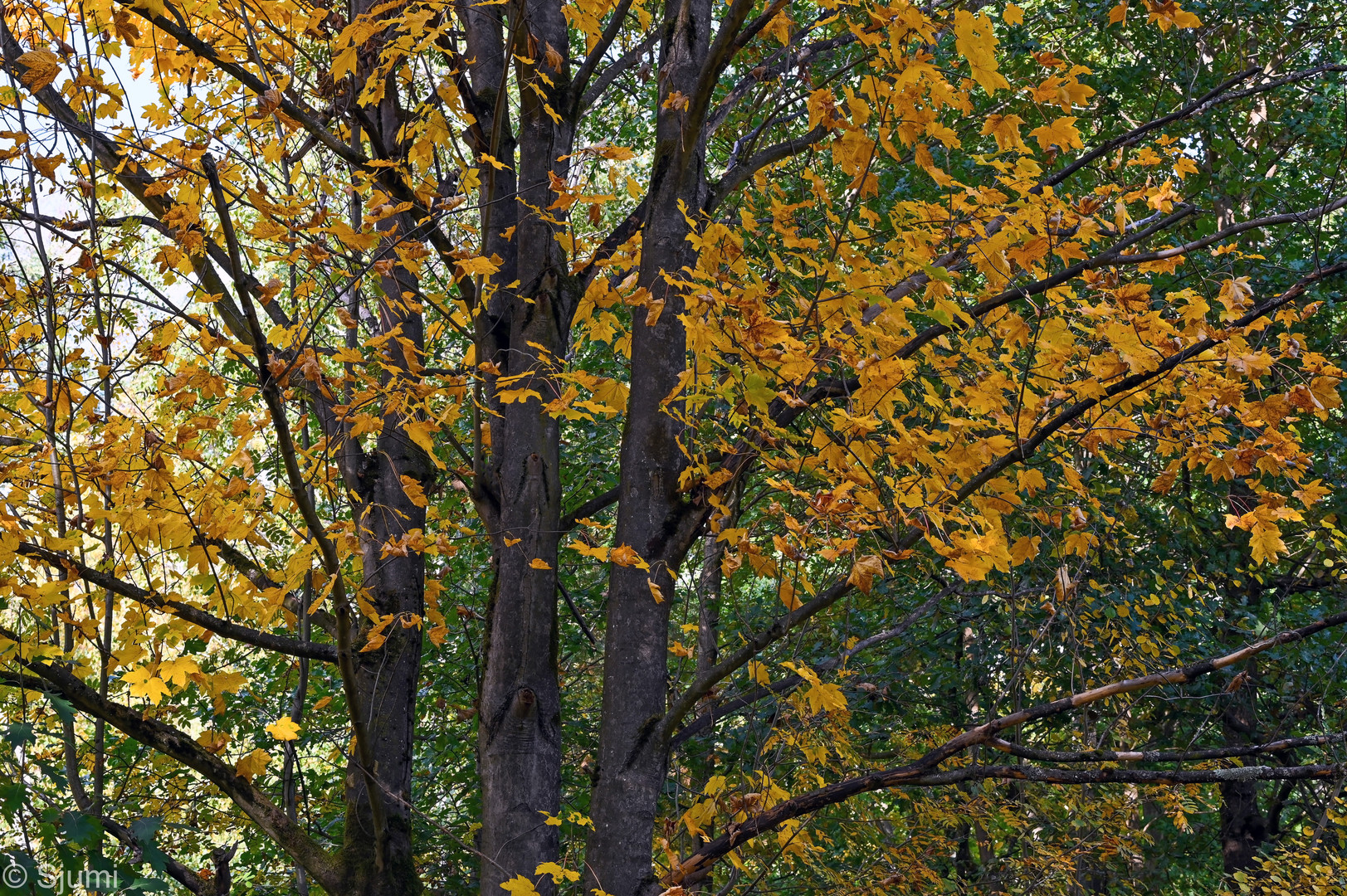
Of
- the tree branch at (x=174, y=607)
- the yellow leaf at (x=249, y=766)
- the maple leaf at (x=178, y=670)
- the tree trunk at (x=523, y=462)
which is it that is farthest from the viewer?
the tree trunk at (x=523, y=462)

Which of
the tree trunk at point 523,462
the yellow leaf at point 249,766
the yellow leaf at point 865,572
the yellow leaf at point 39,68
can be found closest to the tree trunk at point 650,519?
the tree trunk at point 523,462

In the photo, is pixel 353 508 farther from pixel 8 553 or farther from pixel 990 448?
pixel 990 448

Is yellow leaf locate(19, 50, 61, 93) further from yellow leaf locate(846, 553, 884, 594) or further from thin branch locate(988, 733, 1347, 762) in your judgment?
thin branch locate(988, 733, 1347, 762)

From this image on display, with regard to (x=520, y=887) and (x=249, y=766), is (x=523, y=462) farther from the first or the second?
(x=520, y=887)

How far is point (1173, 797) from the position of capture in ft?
19.7

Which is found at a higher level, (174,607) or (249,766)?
(174,607)

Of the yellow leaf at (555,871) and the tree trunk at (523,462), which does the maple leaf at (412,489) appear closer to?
the tree trunk at (523,462)

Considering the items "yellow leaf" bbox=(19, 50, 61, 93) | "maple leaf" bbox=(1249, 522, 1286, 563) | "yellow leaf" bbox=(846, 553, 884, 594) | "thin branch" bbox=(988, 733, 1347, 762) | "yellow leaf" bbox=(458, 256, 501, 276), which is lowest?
"thin branch" bbox=(988, 733, 1347, 762)

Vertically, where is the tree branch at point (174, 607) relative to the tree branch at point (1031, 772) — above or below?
above

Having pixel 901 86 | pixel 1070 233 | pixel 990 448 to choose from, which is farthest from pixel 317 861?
pixel 1070 233

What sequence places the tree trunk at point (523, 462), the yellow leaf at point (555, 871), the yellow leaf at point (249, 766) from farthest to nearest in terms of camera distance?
1. the tree trunk at point (523, 462)
2. the yellow leaf at point (249, 766)
3. the yellow leaf at point (555, 871)

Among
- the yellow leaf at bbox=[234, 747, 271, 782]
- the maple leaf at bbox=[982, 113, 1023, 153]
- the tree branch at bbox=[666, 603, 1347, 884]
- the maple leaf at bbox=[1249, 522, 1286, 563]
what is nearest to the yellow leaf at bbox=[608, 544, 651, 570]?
the tree branch at bbox=[666, 603, 1347, 884]

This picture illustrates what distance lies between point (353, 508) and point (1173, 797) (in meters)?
5.42

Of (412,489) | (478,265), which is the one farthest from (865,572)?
(412,489)
